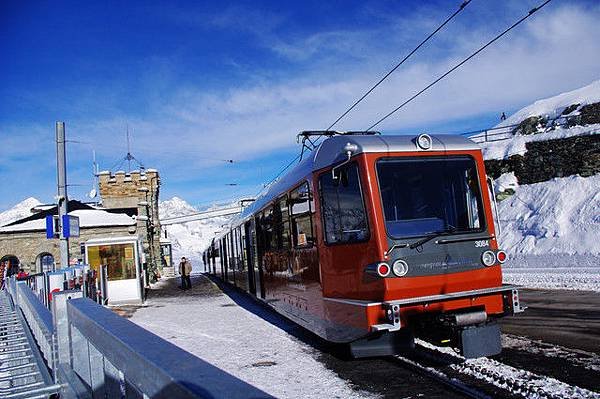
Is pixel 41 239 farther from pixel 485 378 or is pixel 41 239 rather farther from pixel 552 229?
pixel 485 378

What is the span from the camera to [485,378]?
6582mm

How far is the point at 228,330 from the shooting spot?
39.3 ft

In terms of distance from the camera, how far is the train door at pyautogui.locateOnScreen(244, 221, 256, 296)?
1529 centimetres

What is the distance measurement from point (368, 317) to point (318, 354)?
2.27 m

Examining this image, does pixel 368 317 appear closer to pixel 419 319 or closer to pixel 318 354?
pixel 419 319

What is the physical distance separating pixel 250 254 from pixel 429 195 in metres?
9.06

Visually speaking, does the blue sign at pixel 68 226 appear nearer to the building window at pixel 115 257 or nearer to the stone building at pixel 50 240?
the building window at pixel 115 257

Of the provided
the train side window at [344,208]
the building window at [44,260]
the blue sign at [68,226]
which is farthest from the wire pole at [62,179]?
the building window at [44,260]

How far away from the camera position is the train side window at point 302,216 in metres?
8.66

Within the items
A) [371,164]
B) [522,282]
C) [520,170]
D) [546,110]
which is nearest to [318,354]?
[371,164]

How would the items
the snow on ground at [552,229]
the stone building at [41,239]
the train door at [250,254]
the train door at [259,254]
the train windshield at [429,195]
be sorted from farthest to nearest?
1. the stone building at [41,239]
2. the snow on ground at [552,229]
3. the train door at [250,254]
4. the train door at [259,254]
5. the train windshield at [429,195]

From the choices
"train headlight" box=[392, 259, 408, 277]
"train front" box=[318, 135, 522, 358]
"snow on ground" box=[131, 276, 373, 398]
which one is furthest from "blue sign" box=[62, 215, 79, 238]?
"train headlight" box=[392, 259, 408, 277]

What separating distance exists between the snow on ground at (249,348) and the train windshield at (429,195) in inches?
87.3

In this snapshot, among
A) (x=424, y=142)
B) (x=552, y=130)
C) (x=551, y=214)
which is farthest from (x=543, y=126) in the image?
(x=424, y=142)
